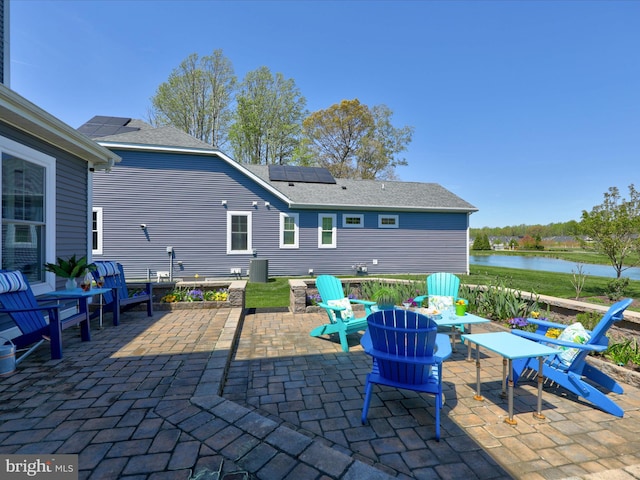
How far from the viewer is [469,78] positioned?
1412 centimetres

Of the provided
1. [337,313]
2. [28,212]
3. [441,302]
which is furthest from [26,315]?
[441,302]

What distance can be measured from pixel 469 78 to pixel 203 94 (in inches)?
732

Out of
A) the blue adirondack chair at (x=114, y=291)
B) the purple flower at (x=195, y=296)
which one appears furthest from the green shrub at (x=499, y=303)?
the blue adirondack chair at (x=114, y=291)

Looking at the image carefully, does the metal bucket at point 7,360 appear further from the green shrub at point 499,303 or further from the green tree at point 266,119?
the green tree at point 266,119

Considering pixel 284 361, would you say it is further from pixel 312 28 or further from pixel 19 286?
pixel 312 28

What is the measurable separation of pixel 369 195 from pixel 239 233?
636 centimetres

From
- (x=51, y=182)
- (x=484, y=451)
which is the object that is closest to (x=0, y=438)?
(x=484, y=451)

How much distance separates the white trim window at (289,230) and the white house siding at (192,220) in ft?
0.63

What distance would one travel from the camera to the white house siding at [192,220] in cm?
1141

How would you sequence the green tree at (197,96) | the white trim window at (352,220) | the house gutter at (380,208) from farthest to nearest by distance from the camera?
the green tree at (197,96)
the white trim window at (352,220)
the house gutter at (380,208)

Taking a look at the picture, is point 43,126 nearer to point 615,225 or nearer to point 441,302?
point 441,302

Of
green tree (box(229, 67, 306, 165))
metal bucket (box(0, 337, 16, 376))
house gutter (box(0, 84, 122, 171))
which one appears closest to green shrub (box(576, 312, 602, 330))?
metal bucket (box(0, 337, 16, 376))

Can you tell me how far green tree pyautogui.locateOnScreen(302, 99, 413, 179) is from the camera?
2617 cm

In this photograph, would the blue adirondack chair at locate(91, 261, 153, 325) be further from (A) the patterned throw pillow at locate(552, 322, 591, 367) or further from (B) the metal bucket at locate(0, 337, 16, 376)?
(A) the patterned throw pillow at locate(552, 322, 591, 367)
